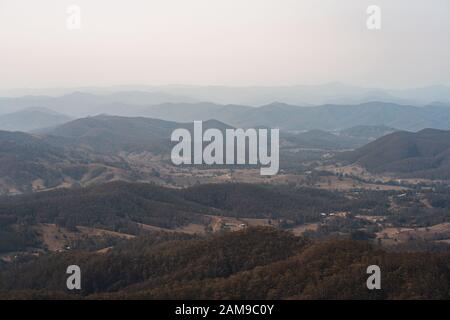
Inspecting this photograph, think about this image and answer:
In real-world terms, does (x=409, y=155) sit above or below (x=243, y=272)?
below

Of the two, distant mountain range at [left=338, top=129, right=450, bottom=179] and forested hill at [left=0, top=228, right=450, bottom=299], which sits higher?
forested hill at [left=0, top=228, right=450, bottom=299]

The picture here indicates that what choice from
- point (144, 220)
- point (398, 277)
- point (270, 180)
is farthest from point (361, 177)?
point (398, 277)

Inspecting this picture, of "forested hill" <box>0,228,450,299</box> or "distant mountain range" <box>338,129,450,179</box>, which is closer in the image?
"forested hill" <box>0,228,450,299</box>

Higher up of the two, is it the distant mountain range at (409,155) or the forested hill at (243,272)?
the forested hill at (243,272)

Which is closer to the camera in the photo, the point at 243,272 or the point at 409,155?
the point at 243,272

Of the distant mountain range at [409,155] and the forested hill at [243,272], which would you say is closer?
the forested hill at [243,272]

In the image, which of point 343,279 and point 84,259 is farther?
point 84,259
